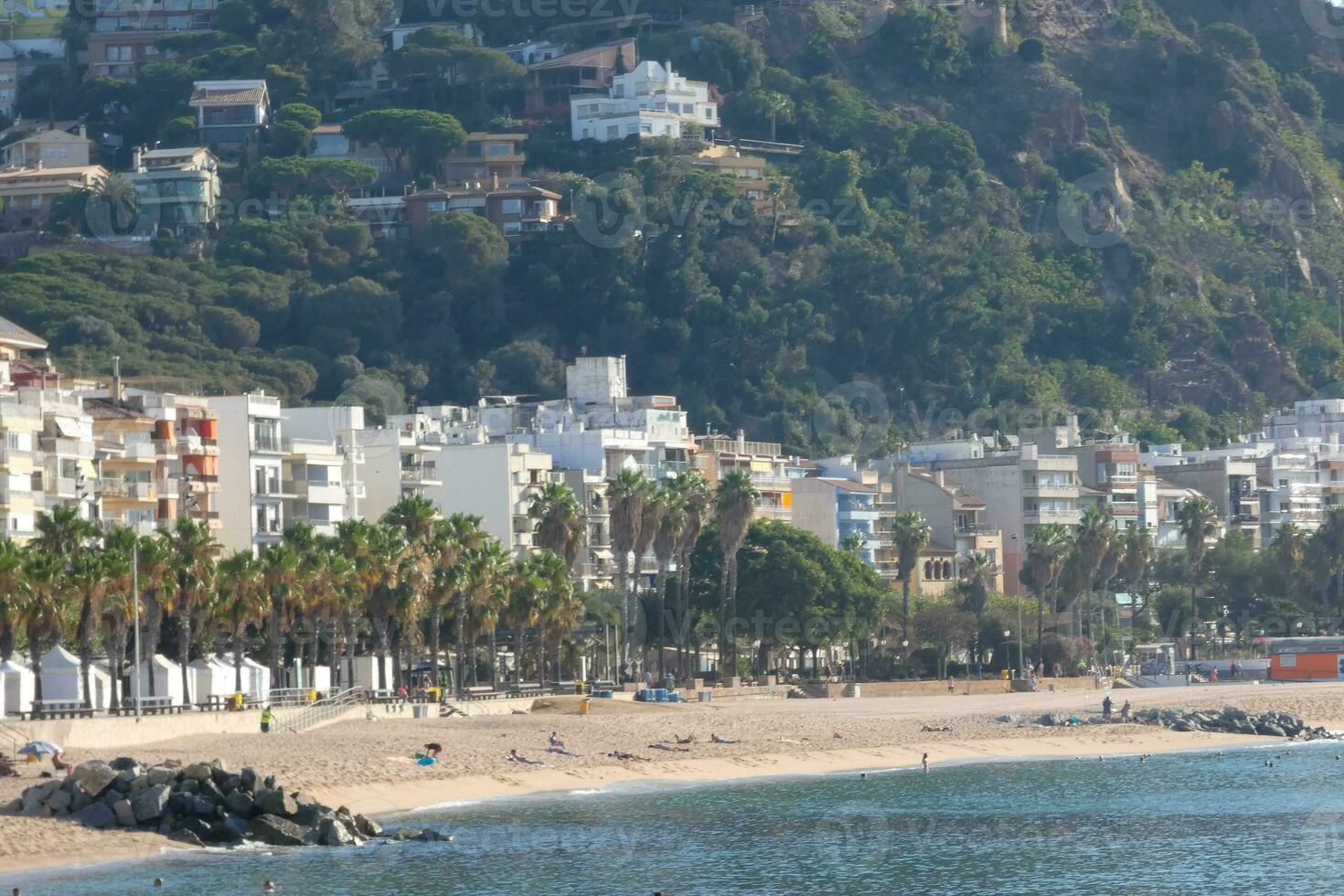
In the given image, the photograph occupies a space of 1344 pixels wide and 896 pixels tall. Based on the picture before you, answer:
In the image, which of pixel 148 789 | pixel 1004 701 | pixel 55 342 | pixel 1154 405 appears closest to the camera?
pixel 148 789

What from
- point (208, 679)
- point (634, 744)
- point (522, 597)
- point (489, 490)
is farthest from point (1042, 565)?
point (208, 679)

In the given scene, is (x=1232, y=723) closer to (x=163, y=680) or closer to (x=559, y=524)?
(x=559, y=524)

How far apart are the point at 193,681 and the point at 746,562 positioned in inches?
1745

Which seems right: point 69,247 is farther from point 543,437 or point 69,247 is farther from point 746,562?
point 746,562

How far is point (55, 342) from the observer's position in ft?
529

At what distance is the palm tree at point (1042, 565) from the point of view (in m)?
126

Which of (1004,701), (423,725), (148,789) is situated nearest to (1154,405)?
(1004,701)

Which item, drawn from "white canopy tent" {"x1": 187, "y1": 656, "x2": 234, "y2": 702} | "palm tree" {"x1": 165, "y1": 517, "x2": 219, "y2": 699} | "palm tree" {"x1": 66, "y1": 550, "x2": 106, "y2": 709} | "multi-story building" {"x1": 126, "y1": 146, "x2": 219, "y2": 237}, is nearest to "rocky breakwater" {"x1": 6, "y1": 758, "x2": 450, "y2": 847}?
"palm tree" {"x1": 66, "y1": 550, "x2": 106, "y2": 709}

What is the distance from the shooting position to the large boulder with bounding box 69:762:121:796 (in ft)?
187

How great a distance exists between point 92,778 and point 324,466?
51.8 meters

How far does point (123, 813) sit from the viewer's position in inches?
2248

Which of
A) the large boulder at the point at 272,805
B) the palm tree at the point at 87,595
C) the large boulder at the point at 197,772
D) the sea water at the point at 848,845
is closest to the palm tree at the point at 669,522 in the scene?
the sea water at the point at 848,845

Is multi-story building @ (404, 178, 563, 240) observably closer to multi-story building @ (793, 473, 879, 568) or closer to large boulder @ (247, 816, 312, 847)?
multi-story building @ (793, 473, 879, 568)

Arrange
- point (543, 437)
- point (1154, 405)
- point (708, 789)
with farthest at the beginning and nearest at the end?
point (1154, 405), point (543, 437), point (708, 789)
